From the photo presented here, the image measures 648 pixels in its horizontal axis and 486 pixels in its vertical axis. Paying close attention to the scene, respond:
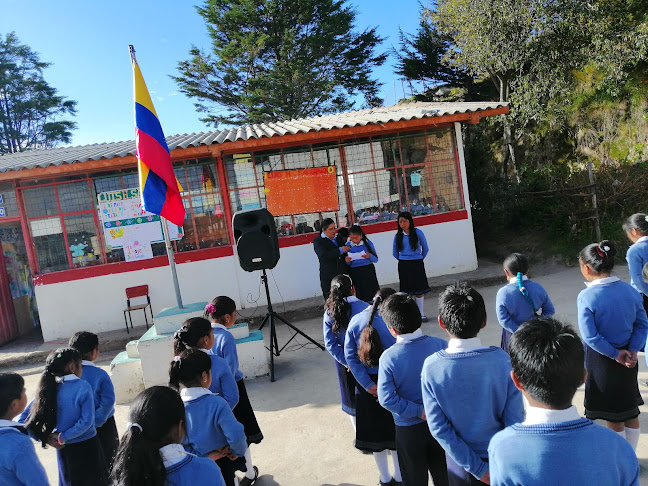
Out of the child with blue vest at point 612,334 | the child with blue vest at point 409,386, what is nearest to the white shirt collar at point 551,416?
the child with blue vest at point 409,386

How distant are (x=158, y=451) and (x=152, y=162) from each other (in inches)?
140

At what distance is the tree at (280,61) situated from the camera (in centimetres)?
1777

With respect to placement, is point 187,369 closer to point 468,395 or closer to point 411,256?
point 468,395

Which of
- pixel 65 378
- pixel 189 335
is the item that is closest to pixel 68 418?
pixel 65 378

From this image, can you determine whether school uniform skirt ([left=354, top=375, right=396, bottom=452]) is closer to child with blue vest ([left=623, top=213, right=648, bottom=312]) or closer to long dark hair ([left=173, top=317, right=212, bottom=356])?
long dark hair ([left=173, top=317, right=212, bottom=356])

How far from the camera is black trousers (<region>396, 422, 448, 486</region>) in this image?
2096mm

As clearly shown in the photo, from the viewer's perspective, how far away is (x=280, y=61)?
17.7 metres

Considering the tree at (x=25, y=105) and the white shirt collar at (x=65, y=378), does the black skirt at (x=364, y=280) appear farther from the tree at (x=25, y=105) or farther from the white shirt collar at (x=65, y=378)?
the tree at (x=25, y=105)

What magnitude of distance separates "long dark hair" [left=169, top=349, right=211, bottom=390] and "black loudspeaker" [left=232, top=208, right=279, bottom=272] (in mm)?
2774

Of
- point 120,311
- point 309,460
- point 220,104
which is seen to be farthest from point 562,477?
point 220,104

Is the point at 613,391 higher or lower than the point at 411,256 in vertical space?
lower

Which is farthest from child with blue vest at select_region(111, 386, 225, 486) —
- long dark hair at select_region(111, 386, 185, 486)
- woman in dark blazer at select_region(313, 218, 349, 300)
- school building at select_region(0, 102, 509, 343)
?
school building at select_region(0, 102, 509, 343)

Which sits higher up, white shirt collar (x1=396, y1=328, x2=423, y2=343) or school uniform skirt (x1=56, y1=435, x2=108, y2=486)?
white shirt collar (x1=396, y1=328, x2=423, y2=343)

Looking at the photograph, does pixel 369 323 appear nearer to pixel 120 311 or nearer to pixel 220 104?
pixel 120 311
